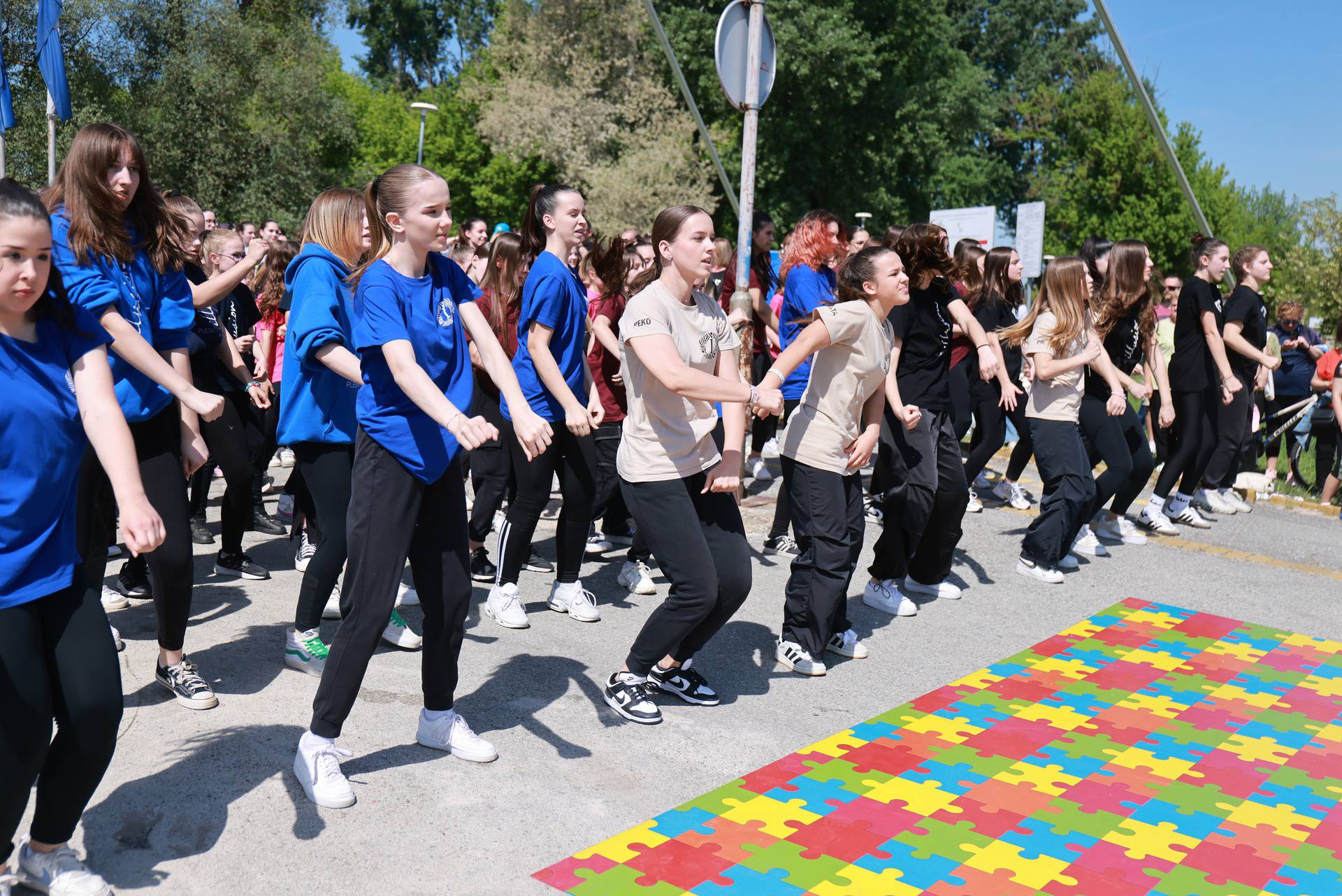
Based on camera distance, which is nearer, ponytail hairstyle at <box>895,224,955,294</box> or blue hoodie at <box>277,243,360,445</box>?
blue hoodie at <box>277,243,360,445</box>

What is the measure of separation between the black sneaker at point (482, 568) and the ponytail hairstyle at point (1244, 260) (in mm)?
6208

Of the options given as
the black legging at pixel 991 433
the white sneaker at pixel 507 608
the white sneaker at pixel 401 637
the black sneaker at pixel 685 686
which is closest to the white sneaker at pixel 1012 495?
the black legging at pixel 991 433

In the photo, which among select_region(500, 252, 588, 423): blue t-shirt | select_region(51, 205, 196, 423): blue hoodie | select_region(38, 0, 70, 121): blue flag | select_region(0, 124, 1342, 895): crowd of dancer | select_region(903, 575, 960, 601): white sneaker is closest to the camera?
select_region(0, 124, 1342, 895): crowd of dancer

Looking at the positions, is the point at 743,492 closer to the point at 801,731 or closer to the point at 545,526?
the point at 545,526

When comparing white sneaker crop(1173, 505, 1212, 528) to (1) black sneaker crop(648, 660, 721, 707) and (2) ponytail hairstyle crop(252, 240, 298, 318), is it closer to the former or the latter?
(1) black sneaker crop(648, 660, 721, 707)

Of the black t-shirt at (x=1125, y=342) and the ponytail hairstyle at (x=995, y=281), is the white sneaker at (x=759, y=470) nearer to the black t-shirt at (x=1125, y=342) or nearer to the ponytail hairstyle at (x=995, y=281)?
the ponytail hairstyle at (x=995, y=281)

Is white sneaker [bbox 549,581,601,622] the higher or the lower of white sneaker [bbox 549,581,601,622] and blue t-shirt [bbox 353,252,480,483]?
the lower

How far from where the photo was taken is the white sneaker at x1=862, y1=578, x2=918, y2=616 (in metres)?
6.35

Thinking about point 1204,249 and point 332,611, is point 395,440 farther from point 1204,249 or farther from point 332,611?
point 1204,249

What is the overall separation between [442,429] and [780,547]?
4.06 meters

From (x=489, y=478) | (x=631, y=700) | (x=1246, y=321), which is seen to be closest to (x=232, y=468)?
(x=489, y=478)

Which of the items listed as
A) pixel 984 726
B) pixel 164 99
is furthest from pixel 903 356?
pixel 164 99

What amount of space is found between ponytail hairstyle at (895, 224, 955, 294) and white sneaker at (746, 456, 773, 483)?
4.16 metres

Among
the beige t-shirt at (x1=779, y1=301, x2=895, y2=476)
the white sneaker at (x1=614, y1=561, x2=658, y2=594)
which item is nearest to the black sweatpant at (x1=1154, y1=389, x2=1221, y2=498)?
the white sneaker at (x1=614, y1=561, x2=658, y2=594)
